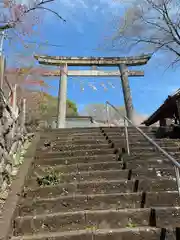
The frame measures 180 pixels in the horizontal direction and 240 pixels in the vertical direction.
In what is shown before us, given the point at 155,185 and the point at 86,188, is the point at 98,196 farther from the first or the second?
the point at 155,185

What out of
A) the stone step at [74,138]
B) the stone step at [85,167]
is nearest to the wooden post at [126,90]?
the stone step at [74,138]

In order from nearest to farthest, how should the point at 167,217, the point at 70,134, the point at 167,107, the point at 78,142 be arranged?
the point at 167,217 → the point at 78,142 → the point at 70,134 → the point at 167,107

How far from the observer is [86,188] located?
498cm

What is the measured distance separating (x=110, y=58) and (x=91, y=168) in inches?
482

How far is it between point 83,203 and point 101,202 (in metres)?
0.28

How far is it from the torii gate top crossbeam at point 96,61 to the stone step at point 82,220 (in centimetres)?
1352

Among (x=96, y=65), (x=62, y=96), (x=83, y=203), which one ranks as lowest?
(x=83, y=203)

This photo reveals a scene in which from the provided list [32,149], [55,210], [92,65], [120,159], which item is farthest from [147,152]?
[92,65]

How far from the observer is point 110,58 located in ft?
56.6

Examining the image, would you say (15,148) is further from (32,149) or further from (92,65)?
(92,65)

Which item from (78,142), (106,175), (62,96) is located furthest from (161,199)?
(62,96)

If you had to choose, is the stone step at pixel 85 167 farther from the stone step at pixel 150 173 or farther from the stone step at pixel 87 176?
the stone step at pixel 150 173

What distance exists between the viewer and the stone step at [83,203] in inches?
173

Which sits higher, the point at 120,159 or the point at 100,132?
the point at 100,132
